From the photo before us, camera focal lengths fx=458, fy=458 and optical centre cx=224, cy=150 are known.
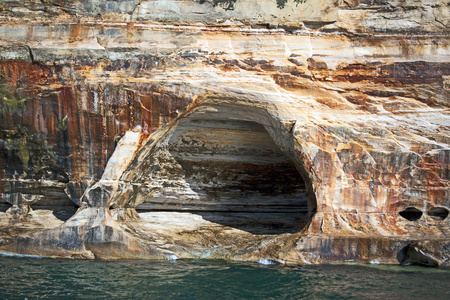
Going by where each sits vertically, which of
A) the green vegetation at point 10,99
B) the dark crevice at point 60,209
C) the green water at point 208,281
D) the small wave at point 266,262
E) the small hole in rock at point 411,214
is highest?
the green vegetation at point 10,99

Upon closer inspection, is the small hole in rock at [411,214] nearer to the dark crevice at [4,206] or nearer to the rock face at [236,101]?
the rock face at [236,101]

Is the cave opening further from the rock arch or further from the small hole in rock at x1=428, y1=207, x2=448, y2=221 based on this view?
the small hole in rock at x1=428, y1=207, x2=448, y2=221

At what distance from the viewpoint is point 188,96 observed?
6984mm

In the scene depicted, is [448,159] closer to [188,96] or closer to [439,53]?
[439,53]

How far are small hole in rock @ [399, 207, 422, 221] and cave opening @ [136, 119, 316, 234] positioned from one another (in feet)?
5.41

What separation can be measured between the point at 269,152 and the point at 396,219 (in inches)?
102

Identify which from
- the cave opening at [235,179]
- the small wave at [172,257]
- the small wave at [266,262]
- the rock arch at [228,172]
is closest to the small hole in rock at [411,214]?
the rock arch at [228,172]

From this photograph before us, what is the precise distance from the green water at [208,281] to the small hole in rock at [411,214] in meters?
1.10

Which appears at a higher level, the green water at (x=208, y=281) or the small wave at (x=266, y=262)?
the small wave at (x=266, y=262)

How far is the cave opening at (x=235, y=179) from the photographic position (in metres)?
8.14

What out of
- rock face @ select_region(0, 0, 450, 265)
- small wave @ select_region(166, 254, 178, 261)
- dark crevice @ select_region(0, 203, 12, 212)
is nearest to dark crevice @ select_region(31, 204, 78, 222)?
dark crevice @ select_region(0, 203, 12, 212)

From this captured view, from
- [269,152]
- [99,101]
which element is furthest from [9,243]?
[269,152]

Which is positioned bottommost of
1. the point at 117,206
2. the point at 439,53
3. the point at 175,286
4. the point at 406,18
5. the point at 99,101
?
the point at 175,286

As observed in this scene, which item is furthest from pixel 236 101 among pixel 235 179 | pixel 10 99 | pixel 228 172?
pixel 10 99
